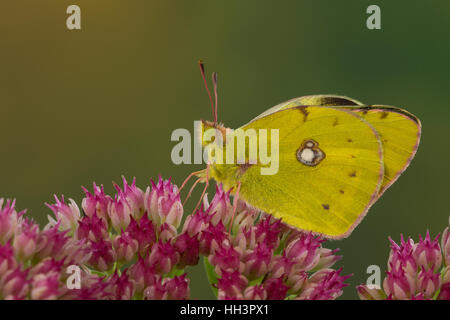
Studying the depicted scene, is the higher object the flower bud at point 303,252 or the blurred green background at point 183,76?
the blurred green background at point 183,76

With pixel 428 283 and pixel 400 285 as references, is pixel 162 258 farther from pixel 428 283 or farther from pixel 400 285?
pixel 428 283

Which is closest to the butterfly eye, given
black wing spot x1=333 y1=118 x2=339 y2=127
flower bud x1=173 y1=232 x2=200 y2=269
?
black wing spot x1=333 y1=118 x2=339 y2=127

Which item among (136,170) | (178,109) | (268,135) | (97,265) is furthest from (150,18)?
(97,265)

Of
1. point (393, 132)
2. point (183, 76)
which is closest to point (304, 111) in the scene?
point (393, 132)

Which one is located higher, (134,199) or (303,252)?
(134,199)

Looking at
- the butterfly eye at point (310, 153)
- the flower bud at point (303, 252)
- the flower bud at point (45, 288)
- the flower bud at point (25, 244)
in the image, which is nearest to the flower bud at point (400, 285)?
the flower bud at point (303, 252)

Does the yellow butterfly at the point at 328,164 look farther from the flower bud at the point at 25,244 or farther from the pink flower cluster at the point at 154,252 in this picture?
the flower bud at the point at 25,244

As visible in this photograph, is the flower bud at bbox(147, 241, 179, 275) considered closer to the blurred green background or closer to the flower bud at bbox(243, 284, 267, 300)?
the flower bud at bbox(243, 284, 267, 300)

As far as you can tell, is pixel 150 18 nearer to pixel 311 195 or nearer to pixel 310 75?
pixel 310 75
